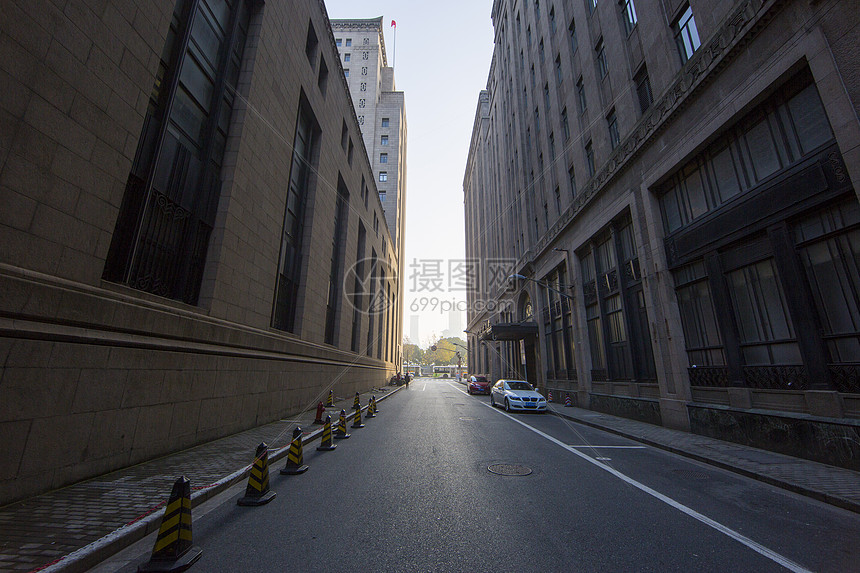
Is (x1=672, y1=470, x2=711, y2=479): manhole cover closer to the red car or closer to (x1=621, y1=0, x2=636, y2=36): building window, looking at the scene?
(x1=621, y1=0, x2=636, y2=36): building window

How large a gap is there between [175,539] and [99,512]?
1.99 meters

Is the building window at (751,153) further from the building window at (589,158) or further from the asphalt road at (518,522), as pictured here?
the asphalt road at (518,522)

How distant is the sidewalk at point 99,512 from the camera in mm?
3338

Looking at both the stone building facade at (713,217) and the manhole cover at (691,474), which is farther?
the stone building facade at (713,217)

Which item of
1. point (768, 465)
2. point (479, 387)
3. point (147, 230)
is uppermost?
point (147, 230)

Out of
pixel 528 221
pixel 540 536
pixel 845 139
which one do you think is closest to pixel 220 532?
pixel 540 536

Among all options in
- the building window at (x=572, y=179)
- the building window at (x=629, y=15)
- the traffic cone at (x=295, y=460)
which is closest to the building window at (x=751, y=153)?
the building window at (x=629, y=15)

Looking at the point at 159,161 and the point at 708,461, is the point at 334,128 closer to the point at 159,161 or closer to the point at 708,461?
the point at 159,161

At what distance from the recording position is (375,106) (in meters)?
56.2

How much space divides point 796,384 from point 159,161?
16.6 m

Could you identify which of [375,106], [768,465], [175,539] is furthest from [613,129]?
[375,106]

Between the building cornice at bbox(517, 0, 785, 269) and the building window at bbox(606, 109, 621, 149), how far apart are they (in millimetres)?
1255

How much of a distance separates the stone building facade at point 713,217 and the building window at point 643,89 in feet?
0.23

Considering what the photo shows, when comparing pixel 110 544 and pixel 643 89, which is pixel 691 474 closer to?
pixel 110 544
